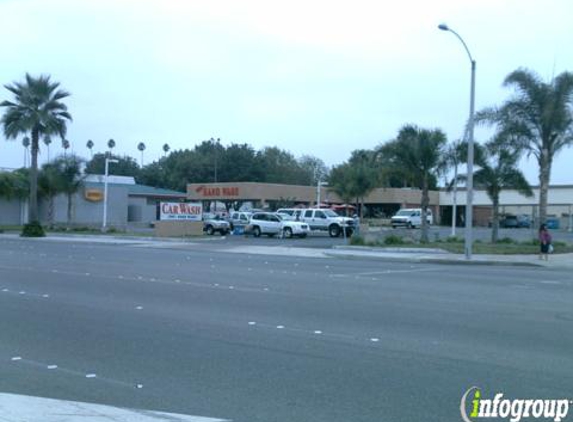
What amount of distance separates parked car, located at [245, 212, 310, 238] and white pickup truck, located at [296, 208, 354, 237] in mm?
1523

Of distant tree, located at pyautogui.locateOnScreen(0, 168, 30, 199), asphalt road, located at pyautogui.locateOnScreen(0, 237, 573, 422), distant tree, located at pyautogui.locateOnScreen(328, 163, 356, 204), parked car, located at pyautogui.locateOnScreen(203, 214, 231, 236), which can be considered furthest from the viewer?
distant tree, located at pyautogui.locateOnScreen(328, 163, 356, 204)

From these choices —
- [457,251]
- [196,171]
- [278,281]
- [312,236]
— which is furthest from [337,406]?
[196,171]

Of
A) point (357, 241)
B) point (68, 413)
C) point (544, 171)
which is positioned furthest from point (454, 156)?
point (68, 413)

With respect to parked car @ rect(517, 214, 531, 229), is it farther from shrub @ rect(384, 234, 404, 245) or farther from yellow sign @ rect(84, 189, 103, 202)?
yellow sign @ rect(84, 189, 103, 202)

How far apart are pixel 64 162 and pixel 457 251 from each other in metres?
35.0

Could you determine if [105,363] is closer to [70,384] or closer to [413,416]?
[70,384]

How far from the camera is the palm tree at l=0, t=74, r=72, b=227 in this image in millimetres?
51188

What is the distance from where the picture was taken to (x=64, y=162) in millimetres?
59281

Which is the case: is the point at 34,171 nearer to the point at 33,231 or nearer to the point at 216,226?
the point at 33,231

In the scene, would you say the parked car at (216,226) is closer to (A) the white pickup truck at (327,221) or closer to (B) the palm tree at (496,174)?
(A) the white pickup truck at (327,221)

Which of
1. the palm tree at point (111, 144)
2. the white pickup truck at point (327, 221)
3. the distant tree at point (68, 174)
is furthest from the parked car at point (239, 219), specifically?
the palm tree at point (111, 144)

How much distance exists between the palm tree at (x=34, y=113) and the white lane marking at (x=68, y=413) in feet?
152

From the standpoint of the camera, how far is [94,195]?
7031 cm

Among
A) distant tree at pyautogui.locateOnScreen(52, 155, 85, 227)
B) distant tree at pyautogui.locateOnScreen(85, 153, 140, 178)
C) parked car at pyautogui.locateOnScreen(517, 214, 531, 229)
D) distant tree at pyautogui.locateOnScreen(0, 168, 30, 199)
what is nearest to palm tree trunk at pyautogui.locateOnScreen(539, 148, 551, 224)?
distant tree at pyautogui.locateOnScreen(52, 155, 85, 227)
